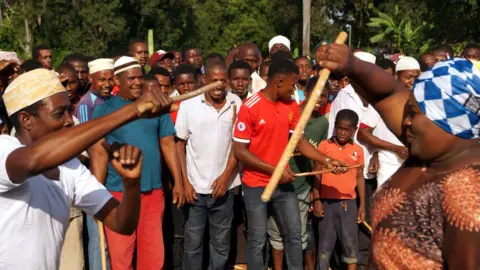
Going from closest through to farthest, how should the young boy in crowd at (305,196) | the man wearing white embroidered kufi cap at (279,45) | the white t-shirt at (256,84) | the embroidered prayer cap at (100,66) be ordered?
1. the young boy in crowd at (305,196)
2. the embroidered prayer cap at (100,66)
3. the white t-shirt at (256,84)
4. the man wearing white embroidered kufi cap at (279,45)

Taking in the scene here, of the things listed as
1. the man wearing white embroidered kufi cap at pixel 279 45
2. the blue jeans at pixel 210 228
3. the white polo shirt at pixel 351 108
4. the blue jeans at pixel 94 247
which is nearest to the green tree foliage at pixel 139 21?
the man wearing white embroidered kufi cap at pixel 279 45

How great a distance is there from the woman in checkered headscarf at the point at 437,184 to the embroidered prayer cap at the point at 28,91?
167 centimetres

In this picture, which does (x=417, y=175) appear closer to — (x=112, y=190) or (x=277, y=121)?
(x=277, y=121)

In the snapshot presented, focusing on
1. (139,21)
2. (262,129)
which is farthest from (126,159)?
(139,21)

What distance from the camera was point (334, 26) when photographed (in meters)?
37.7

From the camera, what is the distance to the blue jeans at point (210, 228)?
599 centimetres

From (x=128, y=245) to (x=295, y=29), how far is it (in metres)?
38.1

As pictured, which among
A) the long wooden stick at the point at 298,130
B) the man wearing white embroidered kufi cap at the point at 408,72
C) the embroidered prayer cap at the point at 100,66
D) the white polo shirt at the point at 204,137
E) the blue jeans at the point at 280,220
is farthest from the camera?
the man wearing white embroidered kufi cap at the point at 408,72

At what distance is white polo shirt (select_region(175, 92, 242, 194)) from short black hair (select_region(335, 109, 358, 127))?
1096 millimetres

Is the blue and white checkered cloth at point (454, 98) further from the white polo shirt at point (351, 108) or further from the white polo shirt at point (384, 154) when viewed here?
the white polo shirt at point (351, 108)

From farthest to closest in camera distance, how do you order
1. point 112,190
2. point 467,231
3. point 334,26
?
point 334,26, point 112,190, point 467,231

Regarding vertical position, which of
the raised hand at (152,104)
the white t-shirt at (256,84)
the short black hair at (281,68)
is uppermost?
the raised hand at (152,104)

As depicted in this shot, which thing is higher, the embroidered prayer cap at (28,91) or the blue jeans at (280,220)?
the embroidered prayer cap at (28,91)

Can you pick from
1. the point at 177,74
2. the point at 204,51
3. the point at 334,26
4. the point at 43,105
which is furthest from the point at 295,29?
the point at 43,105
